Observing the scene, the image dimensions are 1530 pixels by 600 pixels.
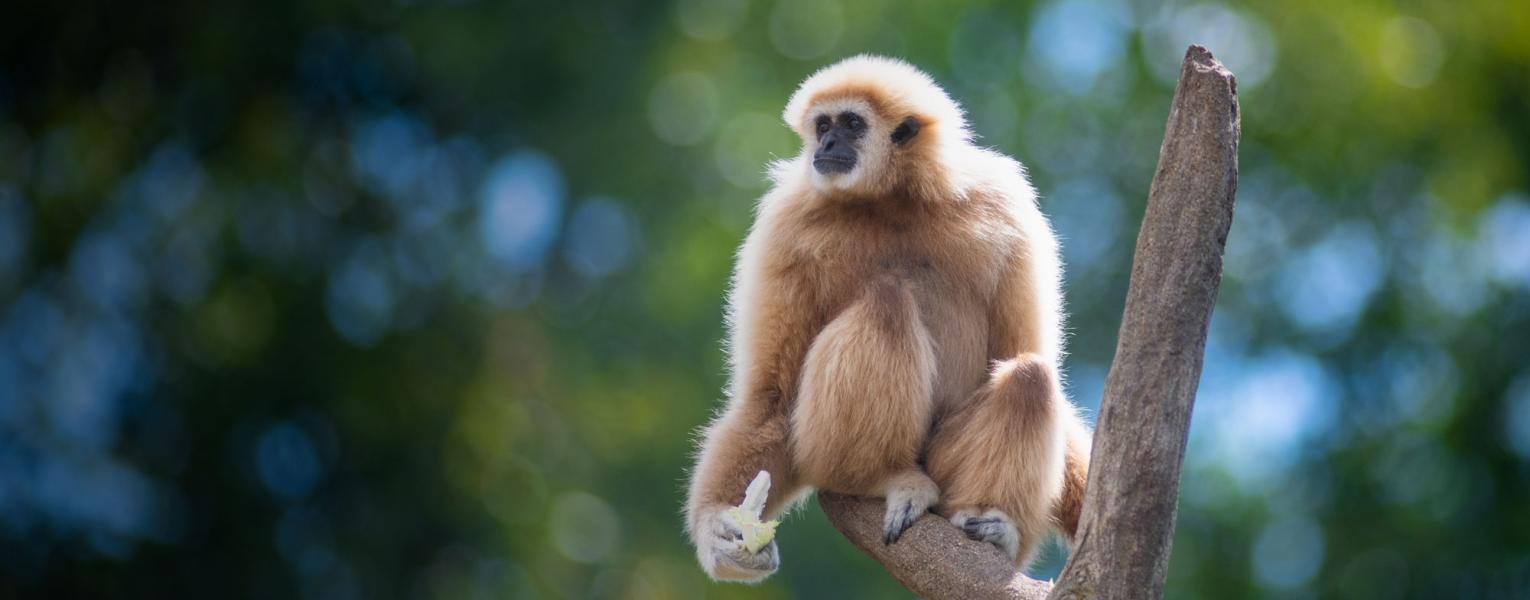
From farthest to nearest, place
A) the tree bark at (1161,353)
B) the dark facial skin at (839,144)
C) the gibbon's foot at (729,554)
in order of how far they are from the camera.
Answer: the dark facial skin at (839,144) → the gibbon's foot at (729,554) → the tree bark at (1161,353)

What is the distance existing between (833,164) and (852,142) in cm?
15

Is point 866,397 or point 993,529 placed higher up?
point 866,397

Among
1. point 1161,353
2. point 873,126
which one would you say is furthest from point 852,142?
point 1161,353

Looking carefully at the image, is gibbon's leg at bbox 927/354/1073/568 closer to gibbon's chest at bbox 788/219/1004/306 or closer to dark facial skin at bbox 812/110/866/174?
gibbon's chest at bbox 788/219/1004/306

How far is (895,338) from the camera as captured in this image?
212 inches

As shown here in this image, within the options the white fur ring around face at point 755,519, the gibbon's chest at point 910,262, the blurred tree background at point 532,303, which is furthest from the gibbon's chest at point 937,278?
the blurred tree background at point 532,303

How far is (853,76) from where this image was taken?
20.1ft

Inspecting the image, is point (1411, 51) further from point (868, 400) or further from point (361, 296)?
point (868, 400)

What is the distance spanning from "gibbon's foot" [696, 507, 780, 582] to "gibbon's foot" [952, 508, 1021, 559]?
25.0 inches

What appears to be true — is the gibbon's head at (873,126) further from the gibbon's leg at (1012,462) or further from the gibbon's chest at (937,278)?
the gibbon's leg at (1012,462)

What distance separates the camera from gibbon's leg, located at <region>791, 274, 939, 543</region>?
534 centimetres

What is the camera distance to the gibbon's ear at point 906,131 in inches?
233

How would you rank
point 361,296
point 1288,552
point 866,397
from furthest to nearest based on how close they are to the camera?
1. point 361,296
2. point 1288,552
3. point 866,397

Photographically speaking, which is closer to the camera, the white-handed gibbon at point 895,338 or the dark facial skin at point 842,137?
the white-handed gibbon at point 895,338
